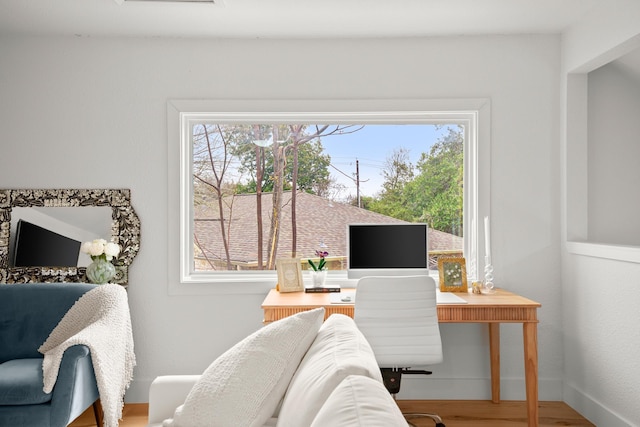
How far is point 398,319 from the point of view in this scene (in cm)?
328

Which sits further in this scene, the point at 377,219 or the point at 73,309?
the point at 377,219

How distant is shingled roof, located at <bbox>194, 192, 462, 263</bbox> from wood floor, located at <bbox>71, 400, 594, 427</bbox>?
3.42 ft

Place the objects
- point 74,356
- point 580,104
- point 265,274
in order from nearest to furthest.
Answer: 1. point 74,356
2. point 580,104
3. point 265,274

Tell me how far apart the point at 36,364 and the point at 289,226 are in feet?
5.98

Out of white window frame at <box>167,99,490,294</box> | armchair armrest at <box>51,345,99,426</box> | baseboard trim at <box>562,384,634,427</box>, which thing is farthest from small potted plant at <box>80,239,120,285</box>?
baseboard trim at <box>562,384,634,427</box>

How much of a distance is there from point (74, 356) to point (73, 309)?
21.6 inches

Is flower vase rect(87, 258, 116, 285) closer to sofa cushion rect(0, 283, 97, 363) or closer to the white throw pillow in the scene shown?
sofa cushion rect(0, 283, 97, 363)

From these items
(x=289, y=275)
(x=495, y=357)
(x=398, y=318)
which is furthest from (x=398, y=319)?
(x=495, y=357)

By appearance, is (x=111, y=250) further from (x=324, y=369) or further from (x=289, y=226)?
(x=324, y=369)

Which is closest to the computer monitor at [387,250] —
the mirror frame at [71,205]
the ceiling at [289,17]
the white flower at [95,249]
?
the ceiling at [289,17]

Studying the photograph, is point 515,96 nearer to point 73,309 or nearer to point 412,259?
point 412,259

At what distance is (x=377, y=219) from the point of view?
4.39 meters

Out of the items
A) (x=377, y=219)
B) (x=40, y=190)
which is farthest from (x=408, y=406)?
(x=40, y=190)

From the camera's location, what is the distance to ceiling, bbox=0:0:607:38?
11.5ft
